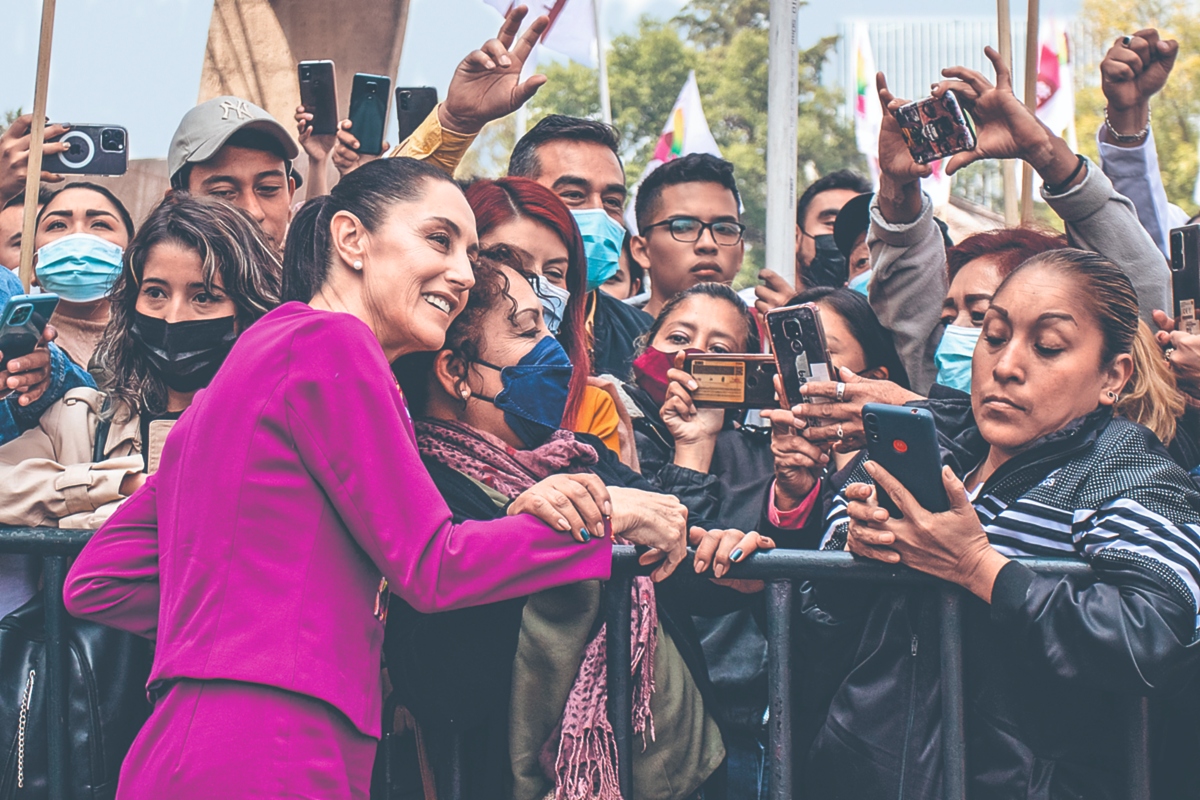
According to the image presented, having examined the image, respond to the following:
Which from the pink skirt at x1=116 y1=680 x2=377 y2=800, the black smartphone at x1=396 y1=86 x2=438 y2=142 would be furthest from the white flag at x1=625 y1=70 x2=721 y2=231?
the pink skirt at x1=116 y1=680 x2=377 y2=800

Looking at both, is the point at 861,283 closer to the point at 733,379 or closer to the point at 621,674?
the point at 733,379

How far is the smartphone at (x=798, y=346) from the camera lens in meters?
2.85

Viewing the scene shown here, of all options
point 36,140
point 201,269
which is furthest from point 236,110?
point 201,269

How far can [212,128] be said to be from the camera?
13.3 feet

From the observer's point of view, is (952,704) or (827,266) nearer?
(952,704)

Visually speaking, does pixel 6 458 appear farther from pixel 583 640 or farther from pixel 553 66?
pixel 553 66

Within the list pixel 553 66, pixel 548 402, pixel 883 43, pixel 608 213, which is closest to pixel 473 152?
pixel 553 66

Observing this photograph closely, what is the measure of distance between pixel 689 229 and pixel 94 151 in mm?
2154

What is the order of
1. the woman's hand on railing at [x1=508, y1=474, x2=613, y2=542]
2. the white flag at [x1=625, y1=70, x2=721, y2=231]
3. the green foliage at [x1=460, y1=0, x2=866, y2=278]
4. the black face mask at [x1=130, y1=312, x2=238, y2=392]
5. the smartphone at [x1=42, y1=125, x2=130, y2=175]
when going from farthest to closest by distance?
the green foliage at [x1=460, y1=0, x2=866, y2=278] < the white flag at [x1=625, y1=70, x2=721, y2=231] < the smartphone at [x1=42, y1=125, x2=130, y2=175] < the black face mask at [x1=130, y1=312, x2=238, y2=392] < the woman's hand on railing at [x1=508, y1=474, x2=613, y2=542]

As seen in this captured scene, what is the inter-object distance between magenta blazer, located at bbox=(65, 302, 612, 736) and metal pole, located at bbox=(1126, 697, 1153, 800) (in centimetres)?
126

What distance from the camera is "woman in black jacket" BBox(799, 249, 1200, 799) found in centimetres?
231

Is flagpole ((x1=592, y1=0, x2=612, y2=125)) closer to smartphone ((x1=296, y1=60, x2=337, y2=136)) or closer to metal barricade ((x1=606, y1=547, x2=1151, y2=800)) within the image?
smartphone ((x1=296, y1=60, x2=337, y2=136))

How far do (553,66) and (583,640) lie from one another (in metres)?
44.3

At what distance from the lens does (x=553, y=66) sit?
4497cm
